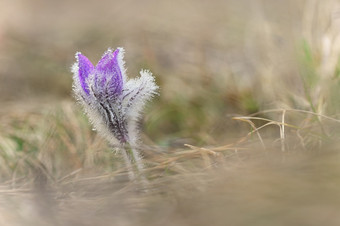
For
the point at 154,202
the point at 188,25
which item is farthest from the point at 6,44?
the point at 154,202

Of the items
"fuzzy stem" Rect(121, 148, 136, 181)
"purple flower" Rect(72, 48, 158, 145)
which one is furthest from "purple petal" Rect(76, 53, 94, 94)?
"fuzzy stem" Rect(121, 148, 136, 181)

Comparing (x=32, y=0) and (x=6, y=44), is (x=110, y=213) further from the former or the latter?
(x=32, y=0)

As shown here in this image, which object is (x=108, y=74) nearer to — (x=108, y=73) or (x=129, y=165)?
(x=108, y=73)

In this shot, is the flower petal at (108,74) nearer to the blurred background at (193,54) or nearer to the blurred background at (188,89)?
the blurred background at (188,89)

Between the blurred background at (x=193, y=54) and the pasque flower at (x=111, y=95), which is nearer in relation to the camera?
the pasque flower at (x=111, y=95)

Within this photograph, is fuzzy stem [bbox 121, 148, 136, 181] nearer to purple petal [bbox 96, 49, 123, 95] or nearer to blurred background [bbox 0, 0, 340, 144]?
purple petal [bbox 96, 49, 123, 95]

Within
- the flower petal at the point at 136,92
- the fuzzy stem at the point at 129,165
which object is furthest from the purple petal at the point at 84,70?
the fuzzy stem at the point at 129,165

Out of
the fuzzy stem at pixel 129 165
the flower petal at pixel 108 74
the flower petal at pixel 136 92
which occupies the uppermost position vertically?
the flower petal at pixel 108 74
